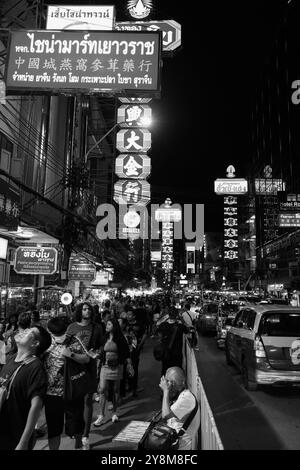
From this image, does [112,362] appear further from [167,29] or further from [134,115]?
[134,115]

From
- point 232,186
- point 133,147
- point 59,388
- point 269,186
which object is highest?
point 232,186

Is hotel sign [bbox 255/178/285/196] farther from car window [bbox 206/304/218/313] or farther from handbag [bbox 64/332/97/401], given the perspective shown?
handbag [bbox 64/332/97/401]

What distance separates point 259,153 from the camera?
70.3 metres

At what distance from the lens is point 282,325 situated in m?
9.09

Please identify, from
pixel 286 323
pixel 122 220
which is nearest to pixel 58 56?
pixel 286 323

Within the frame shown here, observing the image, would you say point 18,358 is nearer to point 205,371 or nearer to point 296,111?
point 205,371

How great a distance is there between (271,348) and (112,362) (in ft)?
11.1

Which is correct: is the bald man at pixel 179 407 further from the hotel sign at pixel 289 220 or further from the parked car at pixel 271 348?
the hotel sign at pixel 289 220

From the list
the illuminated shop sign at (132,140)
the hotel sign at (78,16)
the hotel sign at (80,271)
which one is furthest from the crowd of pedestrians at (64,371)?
the illuminated shop sign at (132,140)

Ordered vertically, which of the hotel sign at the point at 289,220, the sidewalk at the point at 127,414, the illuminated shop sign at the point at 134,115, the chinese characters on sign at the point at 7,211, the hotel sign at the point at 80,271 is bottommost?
the sidewalk at the point at 127,414

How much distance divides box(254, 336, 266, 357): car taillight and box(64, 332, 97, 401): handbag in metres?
4.04

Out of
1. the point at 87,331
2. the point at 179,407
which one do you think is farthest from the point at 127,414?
the point at 179,407

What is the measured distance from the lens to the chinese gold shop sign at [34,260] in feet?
38.7

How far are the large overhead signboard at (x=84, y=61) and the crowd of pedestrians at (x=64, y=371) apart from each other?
4.97 metres
